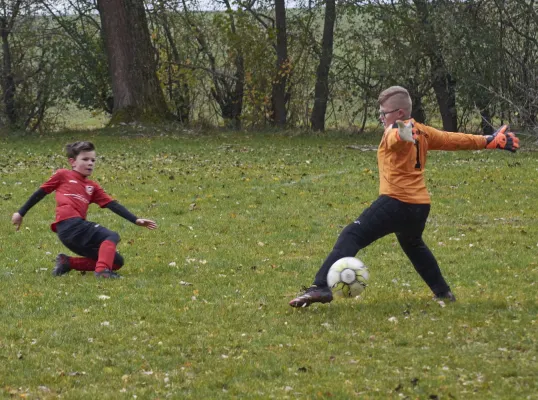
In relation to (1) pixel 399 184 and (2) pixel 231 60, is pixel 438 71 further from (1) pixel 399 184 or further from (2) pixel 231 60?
(1) pixel 399 184

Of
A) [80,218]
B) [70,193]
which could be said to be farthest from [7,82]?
[80,218]

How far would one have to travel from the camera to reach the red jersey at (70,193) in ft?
33.1

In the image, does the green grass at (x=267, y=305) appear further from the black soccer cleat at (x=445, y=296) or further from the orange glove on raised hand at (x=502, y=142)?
the orange glove on raised hand at (x=502, y=142)

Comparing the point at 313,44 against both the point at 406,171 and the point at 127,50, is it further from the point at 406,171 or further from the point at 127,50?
the point at 406,171

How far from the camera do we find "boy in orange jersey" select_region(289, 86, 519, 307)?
303 inches

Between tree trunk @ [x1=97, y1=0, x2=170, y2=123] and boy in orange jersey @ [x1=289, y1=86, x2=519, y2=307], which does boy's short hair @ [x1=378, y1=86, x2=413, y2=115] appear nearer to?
boy in orange jersey @ [x1=289, y1=86, x2=519, y2=307]

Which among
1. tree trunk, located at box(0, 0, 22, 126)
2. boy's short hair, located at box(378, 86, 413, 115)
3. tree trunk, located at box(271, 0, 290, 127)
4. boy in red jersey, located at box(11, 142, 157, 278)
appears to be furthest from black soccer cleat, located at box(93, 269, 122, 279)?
tree trunk, located at box(0, 0, 22, 126)

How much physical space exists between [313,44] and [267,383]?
25.8 metres

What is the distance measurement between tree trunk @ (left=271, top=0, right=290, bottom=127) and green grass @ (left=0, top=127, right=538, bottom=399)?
13462 mm

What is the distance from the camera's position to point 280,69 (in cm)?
3070

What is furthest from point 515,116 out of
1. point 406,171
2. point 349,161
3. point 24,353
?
point 24,353

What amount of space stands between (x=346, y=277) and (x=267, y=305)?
1.03 meters

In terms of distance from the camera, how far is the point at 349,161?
21.2 metres

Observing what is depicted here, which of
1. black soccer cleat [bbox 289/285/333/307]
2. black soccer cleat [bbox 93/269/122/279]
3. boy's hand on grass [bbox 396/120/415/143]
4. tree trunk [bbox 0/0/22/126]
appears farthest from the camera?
tree trunk [bbox 0/0/22/126]
